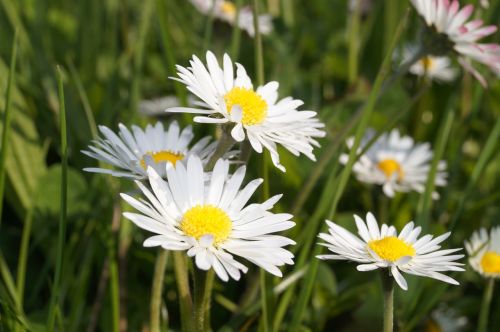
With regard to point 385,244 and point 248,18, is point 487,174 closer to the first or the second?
point 248,18

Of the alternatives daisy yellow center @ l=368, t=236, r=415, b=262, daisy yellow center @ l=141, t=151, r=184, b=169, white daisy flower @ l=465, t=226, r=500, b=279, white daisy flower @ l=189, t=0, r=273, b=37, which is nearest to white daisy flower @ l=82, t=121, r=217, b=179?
daisy yellow center @ l=141, t=151, r=184, b=169

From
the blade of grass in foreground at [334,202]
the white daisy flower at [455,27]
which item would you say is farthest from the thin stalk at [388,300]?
the white daisy flower at [455,27]

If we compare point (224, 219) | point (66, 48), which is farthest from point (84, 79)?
point (224, 219)

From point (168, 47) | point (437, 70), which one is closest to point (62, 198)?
point (168, 47)

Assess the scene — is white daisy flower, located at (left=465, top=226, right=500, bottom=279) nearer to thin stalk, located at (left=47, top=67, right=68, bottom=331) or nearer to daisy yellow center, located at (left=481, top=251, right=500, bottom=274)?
daisy yellow center, located at (left=481, top=251, right=500, bottom=274)

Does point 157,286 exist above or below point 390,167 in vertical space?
below

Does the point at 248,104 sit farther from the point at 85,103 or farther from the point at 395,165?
the point at 395,165
